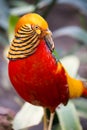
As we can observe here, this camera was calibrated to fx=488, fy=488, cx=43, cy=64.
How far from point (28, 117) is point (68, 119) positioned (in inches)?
4.6

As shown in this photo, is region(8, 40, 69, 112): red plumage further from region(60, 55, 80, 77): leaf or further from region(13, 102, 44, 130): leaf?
region(60, 55, 80, 77): leaf

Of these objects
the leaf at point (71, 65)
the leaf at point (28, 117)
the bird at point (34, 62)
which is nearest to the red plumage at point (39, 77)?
the bird at point (34, 62)

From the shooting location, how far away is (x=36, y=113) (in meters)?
1.40

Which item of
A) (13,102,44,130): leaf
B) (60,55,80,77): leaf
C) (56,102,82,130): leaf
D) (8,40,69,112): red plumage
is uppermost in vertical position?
(8,40,69,112): red plumage

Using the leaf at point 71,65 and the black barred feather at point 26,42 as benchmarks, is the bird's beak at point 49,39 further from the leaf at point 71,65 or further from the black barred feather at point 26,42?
the leaf at point 71,65

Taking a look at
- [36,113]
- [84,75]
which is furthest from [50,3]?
[36,113]

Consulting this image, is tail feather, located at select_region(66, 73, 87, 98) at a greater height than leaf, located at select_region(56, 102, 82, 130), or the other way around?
tail feather, located at select_region(66, 73, 87, 98)

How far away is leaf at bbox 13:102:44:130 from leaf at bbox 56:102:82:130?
0.19ft

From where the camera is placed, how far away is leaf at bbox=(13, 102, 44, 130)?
134cm

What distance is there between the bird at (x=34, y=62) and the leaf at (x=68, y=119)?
24 centimetres

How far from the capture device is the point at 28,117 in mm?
1380

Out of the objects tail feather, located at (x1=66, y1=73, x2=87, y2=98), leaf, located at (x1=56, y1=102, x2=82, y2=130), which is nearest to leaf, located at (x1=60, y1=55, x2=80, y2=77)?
leaf, located at (x1=56, y1=102, x2=82, y2=130)

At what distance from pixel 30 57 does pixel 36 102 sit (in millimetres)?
128

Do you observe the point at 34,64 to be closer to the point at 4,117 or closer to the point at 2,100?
the point at 4,117
